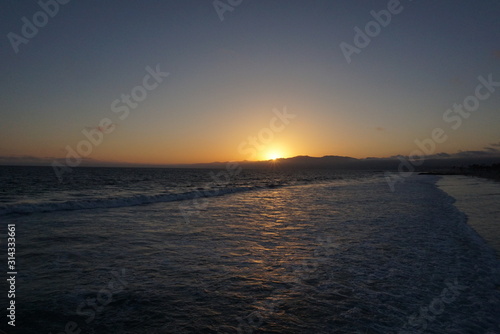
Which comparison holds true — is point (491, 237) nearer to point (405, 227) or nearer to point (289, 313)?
point (405, 227)

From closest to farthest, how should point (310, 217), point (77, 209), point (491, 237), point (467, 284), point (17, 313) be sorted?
point (17, 313)
point (467, 284)
point (491, 237)
point (310, 217)
point (77, 209)

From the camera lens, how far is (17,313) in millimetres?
5891

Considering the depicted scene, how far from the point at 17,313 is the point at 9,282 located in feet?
7.54

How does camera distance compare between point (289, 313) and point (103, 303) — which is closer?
point (289, 313)

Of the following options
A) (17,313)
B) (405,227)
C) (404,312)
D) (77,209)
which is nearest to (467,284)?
(404,312)

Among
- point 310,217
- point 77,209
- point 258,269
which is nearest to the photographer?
point 258,269

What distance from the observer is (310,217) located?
18219 millimetres

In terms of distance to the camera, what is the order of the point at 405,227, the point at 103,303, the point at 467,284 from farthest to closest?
the point at 405,227 < the point at 467,284 < the point at 103,303

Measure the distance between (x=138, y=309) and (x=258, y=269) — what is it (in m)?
3.64

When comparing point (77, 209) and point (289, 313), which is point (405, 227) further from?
point (77, 209)

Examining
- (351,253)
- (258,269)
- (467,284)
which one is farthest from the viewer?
(351,253)

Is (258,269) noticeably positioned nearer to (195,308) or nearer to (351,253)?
(195,308)

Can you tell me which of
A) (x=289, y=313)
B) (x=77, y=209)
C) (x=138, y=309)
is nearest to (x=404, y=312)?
(x=289, y=313)

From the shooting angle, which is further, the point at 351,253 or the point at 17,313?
the point at 351,253
